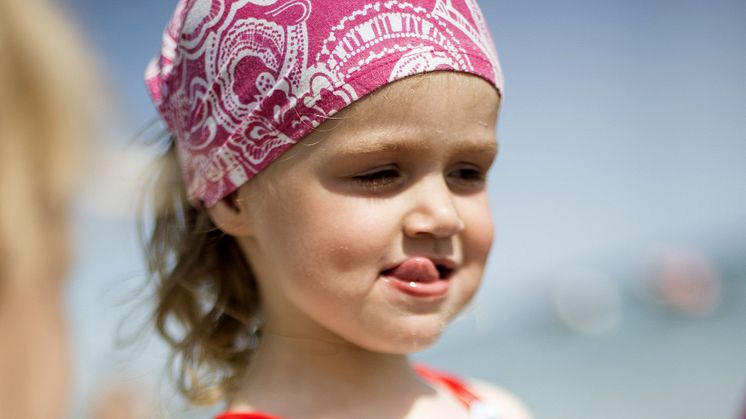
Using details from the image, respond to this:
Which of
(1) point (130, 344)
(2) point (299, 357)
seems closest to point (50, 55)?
(2) point (299, 357)

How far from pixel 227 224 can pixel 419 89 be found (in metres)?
0.61

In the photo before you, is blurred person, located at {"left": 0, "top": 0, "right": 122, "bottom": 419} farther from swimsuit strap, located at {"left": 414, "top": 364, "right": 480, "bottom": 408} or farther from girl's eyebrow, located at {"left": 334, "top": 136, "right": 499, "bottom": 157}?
swimsuit strap, located at {"left": 414, "top": 364, "right": 480, "bottom": 408}

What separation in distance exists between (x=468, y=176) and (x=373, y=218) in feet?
1.03

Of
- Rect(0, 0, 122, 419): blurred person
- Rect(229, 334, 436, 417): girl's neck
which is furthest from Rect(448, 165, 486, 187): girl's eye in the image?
Rect(0, 0, 122, 419): blurred person

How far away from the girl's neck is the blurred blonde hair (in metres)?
0.81

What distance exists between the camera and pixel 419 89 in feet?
5.70

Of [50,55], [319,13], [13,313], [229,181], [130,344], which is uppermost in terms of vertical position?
[319,13]

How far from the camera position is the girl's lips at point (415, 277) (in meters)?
1.77

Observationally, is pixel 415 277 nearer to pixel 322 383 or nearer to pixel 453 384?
pixel 322 383

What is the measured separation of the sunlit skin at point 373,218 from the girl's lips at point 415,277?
16 mm

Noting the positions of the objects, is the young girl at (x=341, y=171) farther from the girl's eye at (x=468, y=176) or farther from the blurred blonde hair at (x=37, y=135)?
the blurred blonde hair at (x=37, y=135)

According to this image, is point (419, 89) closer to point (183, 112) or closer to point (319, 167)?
point (319, 167)

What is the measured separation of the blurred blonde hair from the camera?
119cm


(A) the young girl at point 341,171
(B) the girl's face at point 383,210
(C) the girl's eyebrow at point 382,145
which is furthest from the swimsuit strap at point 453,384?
(C) the girl's eyebrow at point 382,145
